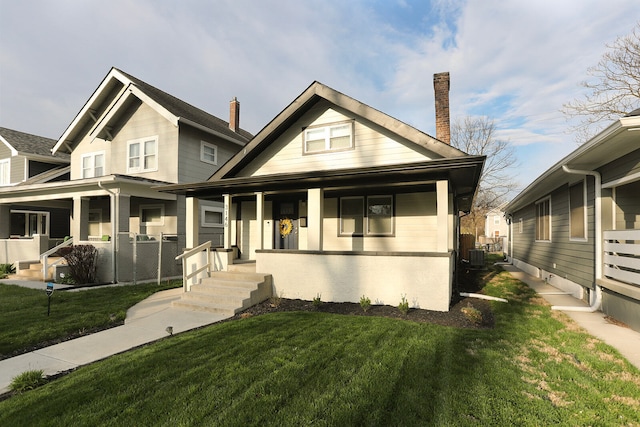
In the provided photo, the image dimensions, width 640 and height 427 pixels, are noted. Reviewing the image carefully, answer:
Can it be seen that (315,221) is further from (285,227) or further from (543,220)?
(543,220)

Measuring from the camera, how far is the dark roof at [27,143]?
18125mm

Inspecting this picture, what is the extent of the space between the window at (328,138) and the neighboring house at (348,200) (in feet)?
0.10

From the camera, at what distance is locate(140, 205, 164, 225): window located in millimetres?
13891

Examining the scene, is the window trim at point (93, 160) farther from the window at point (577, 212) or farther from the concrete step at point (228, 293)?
the window at point (577, 212)

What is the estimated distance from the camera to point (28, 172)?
18.2 meters

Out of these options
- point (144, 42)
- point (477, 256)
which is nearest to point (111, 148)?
point (144, 42)

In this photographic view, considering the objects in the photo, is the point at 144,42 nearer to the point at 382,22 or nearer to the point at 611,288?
the point at 382,22

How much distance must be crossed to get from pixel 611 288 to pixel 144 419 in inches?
321

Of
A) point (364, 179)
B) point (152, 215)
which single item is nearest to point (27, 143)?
point (152, 215)

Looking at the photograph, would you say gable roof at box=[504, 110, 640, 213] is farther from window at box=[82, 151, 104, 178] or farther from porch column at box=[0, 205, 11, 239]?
porch column at box=[0, 205, 11, 239]

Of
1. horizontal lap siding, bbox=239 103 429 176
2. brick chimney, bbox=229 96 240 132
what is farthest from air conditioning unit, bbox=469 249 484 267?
brick chimney, bbox=229 96 240 132

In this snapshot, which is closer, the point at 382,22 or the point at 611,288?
the point at 611,288

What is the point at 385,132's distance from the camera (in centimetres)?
908

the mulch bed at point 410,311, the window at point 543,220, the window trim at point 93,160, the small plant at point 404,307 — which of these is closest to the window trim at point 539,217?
the window at point 543,220
